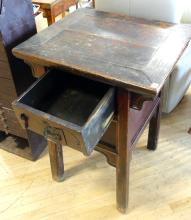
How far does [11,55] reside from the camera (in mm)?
1148

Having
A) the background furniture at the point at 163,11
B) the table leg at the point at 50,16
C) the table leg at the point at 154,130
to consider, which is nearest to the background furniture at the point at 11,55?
the background furniture at the point at 163,11

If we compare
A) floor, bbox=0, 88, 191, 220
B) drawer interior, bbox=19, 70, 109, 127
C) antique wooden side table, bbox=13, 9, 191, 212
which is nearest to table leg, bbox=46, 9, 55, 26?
antique wooden side table, bbox=13, 9, 191, 212

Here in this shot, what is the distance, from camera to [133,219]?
1224 millimetres

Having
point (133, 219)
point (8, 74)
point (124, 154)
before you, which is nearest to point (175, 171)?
point (133, 219)

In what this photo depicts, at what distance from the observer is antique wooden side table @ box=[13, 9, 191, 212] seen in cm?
84

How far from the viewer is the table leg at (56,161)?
1.27 meters

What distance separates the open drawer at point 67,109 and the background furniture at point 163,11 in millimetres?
477

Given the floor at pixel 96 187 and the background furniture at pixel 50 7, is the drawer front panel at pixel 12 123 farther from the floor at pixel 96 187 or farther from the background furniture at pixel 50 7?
the background furniture at pixel 50 7

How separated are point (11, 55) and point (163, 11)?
704 millimetres

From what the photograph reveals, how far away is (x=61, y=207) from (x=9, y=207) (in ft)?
0.79

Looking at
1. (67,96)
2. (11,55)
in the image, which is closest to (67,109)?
(67,96)

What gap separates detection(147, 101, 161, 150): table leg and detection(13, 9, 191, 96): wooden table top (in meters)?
0.38

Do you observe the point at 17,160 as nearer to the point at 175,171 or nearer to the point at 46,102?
the point at 46,102

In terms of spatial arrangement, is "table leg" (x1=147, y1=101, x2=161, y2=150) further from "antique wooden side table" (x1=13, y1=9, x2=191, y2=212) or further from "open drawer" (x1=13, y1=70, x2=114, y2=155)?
"open drawer" (x1=13, y1=70, x2=114, y2=155)
